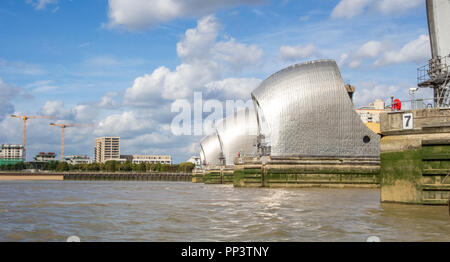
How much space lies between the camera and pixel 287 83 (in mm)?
42188

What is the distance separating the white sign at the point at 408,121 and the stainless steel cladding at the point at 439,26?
629 inches

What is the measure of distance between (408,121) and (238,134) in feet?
168

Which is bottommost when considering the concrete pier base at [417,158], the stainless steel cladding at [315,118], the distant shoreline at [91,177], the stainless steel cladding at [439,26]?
the distant shoreline at [91,177]

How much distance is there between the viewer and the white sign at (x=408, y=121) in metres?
16.0

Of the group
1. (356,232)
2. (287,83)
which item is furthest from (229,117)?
(356,232)

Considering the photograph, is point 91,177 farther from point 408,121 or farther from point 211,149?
point 408,121

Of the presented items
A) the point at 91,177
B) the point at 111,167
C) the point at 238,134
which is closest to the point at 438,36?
the point at 238,134

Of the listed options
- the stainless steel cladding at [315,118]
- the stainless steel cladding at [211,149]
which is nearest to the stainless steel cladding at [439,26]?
the stainless steel cladding at [315,118]

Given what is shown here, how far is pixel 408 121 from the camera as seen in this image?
16.1 m

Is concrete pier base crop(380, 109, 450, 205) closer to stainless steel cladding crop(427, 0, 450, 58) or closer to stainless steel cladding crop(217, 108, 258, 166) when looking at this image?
stainless steel cladding crop(427, 0, 450, 58)

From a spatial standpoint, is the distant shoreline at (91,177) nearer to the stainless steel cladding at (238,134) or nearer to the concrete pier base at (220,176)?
the concrete pier base at (220,176)

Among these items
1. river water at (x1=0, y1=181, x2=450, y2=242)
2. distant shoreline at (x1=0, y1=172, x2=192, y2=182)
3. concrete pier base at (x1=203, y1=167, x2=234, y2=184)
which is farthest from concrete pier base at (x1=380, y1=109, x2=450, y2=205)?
distant shoreline at (x1=0, y1=172, x2=192, y2=182)

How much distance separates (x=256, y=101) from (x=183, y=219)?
3355 cm

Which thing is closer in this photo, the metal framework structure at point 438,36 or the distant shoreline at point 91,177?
the metal framework structure at point 438,36
